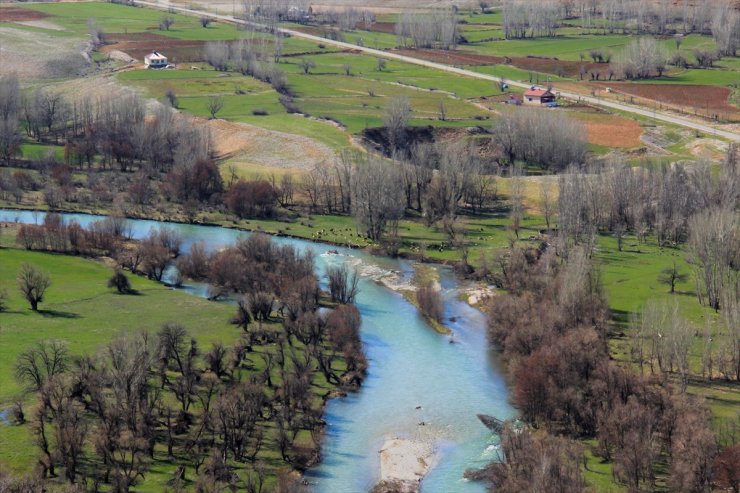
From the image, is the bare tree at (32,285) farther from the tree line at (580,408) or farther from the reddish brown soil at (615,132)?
the reddish brown soil at (615,132)

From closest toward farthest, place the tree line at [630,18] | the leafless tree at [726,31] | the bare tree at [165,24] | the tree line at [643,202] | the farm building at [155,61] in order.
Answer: the tree line at [643,202] → the farm building at [155,61] → the leafless tree at [726,31] → the bare tree at [165,24] → the tree line at [630,18]

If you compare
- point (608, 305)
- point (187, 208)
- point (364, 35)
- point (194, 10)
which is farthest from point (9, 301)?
point (194, 10)

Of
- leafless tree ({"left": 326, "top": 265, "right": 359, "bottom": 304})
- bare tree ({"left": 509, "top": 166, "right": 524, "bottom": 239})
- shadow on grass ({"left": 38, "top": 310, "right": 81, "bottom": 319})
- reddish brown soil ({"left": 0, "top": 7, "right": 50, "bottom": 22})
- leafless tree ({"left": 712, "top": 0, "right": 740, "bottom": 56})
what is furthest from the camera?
reddish brown soil ({"left": 0, "top": 7, "right": 50, "bottom": 22})

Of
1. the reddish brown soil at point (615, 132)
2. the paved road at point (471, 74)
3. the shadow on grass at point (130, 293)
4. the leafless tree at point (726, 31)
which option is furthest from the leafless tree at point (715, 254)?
the leafless tree at point (726, 31)

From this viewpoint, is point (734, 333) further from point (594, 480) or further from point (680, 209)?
point (680, 209)

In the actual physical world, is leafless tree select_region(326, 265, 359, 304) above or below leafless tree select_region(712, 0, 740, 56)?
below

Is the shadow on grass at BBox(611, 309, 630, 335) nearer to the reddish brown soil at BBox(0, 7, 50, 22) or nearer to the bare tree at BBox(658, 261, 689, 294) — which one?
the bare tree at BBox(658, 261, 689, 294)

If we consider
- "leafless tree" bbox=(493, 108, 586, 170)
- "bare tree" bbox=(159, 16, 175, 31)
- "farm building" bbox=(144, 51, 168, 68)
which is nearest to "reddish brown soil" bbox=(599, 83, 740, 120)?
"leafless tree" bbox=(493, 108, 586, 170)
